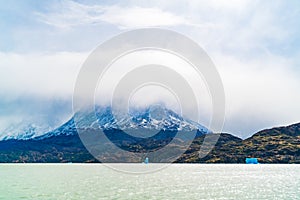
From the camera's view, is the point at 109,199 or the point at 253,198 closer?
the point at 109,199

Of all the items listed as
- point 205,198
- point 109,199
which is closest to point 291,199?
point 205,198

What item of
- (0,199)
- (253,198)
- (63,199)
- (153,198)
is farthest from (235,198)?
(0,199)

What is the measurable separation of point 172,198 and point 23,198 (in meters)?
24.6

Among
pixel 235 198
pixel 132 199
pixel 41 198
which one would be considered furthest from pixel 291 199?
pixel 41 198

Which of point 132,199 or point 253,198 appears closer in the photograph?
point 132,199

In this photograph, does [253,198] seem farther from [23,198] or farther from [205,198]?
[23,198]

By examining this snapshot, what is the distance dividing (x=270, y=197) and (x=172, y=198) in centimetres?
1721

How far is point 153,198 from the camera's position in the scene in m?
58.9

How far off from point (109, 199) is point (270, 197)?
1079 inches

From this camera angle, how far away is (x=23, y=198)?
199 feet

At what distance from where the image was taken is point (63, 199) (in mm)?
58250

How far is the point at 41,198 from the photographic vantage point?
198 ft

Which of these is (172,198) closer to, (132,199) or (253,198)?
(132,199)

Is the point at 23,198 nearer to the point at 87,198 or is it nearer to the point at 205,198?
the point at 87,198
